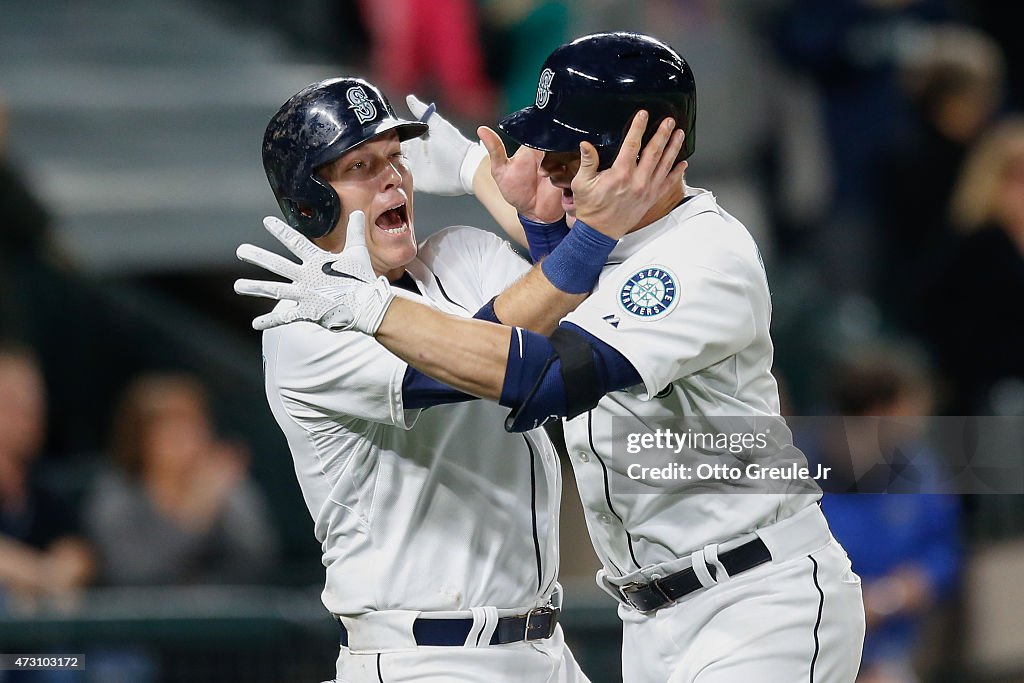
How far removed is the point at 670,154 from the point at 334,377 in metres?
0.82

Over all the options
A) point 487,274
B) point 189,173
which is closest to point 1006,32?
point 189,173

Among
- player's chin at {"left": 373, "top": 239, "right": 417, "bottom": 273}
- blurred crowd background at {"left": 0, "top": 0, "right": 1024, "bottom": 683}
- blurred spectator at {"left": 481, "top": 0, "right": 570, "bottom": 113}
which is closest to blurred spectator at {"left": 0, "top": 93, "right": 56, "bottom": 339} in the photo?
blurred crowd background at {"left": 0, "top": 0, "right": 1024, "bottom": 683}

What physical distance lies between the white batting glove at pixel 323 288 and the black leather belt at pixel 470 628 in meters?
0.71

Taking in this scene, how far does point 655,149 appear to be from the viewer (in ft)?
9.91

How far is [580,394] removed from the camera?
289cm

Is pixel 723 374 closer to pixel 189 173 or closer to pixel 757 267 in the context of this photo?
pixel 757 267

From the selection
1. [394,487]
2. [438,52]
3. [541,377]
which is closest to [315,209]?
[394,487]

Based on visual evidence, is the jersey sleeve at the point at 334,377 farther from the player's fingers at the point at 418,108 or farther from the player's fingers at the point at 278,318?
the player's fingers at the point at 418,108

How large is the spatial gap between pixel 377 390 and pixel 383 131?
0.60m

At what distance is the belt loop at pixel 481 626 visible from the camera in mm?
3188

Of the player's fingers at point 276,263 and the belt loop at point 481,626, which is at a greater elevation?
the player's fingers at point 276,263

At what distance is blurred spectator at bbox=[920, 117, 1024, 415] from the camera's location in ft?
21.1

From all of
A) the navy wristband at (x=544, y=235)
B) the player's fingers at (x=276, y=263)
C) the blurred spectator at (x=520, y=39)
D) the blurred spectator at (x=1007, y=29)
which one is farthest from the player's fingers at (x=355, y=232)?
the blurred spectator at (x=1007, y=29)

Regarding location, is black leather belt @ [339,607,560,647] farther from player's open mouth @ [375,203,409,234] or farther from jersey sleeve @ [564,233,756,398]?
player's open mouth @ [375,203,409,234]
